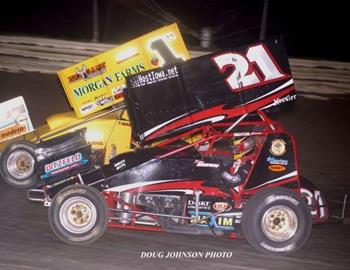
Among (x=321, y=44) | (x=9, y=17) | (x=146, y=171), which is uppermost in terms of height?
(x=9, y=17)

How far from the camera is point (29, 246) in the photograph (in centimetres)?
613

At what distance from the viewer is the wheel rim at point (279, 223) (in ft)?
20.2

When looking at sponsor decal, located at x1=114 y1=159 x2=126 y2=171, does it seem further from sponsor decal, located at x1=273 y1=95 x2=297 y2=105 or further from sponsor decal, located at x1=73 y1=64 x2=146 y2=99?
sponsor decal, located at x1=73 y1=64 x2=146 y2=99

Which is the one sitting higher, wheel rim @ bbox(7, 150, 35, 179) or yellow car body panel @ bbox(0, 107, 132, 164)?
yellow car body panel @ bbox(0, 107, 132, 164)

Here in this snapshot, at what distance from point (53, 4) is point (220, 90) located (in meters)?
14.8

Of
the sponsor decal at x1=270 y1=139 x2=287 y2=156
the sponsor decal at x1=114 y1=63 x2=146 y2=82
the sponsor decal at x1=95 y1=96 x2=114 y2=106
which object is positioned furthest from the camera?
the sponsor decal at x1=95 y1=96 x2=114 y2=106

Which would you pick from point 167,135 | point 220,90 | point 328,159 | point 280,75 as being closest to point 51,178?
point 167,135

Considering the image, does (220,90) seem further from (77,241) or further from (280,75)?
(77,241)

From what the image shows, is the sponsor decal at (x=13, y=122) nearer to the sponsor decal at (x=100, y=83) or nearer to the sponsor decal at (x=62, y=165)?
the sponsor decal at (x=100, y=83)

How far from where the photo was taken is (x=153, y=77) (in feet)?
20.7

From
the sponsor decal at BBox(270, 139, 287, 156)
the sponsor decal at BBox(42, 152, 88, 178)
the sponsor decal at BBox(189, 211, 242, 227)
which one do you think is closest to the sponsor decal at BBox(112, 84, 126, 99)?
the sponsor decal at BBox(42, 152, 88, 178)

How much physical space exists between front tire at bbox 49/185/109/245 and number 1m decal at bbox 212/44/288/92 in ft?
6.10

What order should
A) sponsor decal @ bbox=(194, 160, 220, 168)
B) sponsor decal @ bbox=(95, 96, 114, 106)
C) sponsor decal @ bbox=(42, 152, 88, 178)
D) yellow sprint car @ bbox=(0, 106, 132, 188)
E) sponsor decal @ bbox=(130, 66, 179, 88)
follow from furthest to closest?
1. sponsor decal @ bbox=(95, 96, 114, 106)
2. yellow sprint car @ bbox=(0, 106, 132, 188)
3. sponsor decal @ bbox=(42, 152, 88, 178)
4. sponsor decal @ bbox=(194, 160, 220, 168)
5. sponsor decal @ bbox=(130, 66, 179, 88)

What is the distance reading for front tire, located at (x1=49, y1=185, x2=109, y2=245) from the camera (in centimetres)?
615
